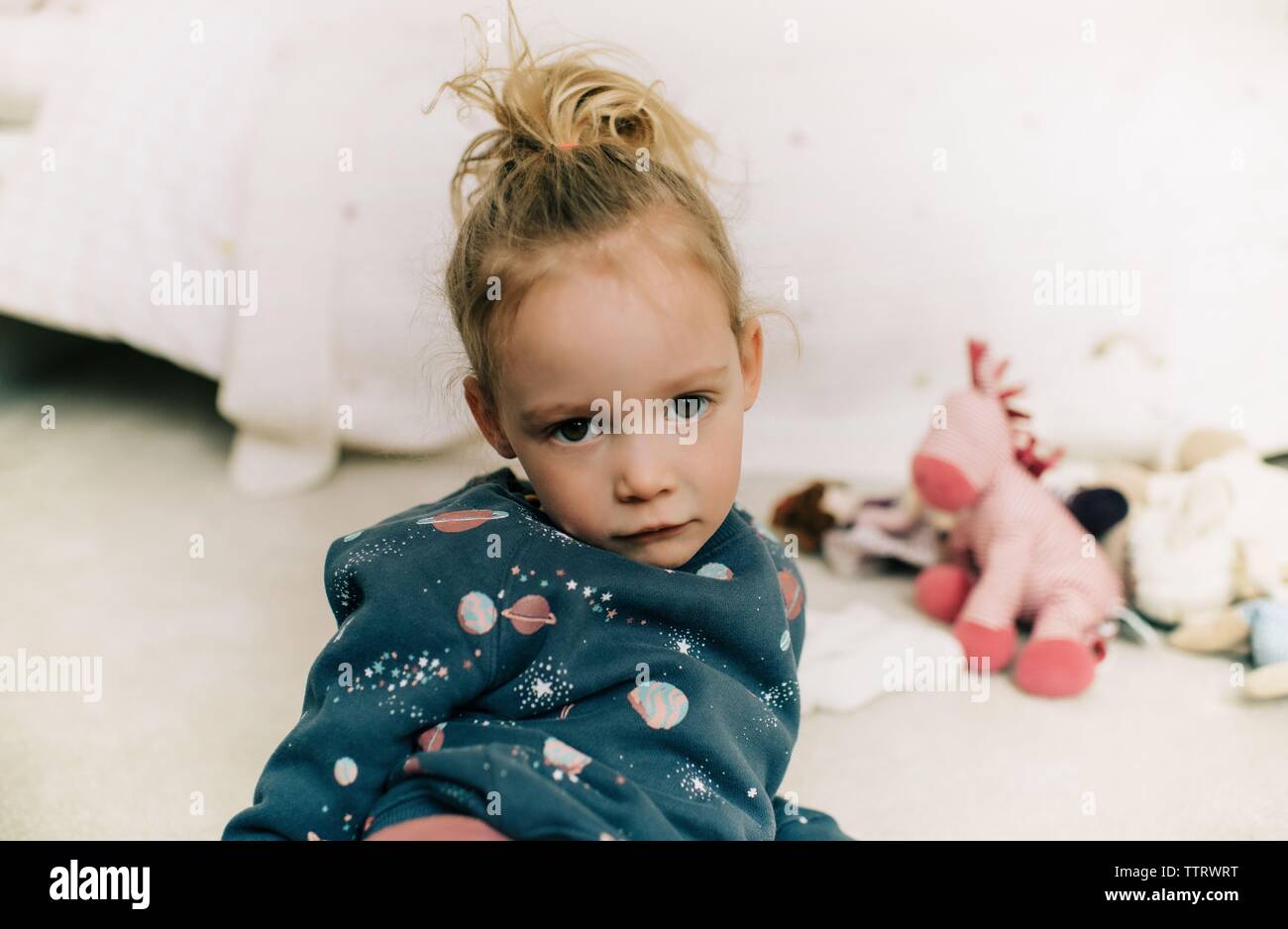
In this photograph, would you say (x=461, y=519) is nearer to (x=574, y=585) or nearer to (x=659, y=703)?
(x=574, y=585)

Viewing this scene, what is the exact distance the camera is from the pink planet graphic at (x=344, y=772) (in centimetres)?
84

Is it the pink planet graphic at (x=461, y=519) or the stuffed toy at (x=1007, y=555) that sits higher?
the pink planet graphic at (x=461, y=519)

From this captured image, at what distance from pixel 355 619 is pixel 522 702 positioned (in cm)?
14

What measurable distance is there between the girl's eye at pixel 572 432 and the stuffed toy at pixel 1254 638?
0.79 m

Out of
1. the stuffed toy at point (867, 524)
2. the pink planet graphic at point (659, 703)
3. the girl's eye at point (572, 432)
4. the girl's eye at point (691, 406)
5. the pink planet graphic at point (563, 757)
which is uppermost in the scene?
the girl's eye at point (691, 406)

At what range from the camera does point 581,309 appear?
87 cm

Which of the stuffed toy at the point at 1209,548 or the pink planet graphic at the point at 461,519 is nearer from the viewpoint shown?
the pink planet graphic at the point at 461,519

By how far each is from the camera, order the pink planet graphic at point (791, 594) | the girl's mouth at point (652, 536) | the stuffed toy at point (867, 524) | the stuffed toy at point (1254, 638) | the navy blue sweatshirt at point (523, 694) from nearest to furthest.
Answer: the navy blue sweatshirt at point (523, 694) → the girl's mouth at point (652, 536) → the pink planet graphic at point (791, 594) → the stuffed toy at point (1254, 638) → the stuffed toy at point (867, 524)

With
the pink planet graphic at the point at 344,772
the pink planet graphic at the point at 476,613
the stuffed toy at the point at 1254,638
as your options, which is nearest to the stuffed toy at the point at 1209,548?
the stuffed toy at the point at 1254,638

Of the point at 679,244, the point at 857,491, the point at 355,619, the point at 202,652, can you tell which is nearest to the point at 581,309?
the point at 679,244

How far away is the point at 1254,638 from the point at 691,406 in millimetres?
755

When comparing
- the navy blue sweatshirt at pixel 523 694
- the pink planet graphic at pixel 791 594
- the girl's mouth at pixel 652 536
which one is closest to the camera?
the navy blue sweatshirt at pixel 523 694

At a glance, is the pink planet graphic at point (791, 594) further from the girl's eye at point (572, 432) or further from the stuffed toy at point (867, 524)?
the stuffed toy at point (867, 524)

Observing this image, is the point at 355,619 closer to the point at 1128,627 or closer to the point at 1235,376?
the point at 1128,627
